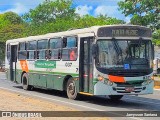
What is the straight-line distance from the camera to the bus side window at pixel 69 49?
773 inches

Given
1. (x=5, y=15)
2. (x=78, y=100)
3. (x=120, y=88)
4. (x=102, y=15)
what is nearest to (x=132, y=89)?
(x=120, y=88)

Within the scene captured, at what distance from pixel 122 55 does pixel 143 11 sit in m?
18.5

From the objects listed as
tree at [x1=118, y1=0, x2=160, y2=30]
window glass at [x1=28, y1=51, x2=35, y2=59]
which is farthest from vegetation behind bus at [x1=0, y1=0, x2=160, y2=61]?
window glass at [x1=28, y1=51, x2=35, y2=59]

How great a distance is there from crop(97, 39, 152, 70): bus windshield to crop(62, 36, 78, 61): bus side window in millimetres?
2009

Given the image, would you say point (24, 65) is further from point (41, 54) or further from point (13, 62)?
point (41, 54)

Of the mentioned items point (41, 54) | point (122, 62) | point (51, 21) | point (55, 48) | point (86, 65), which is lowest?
point (86, 65)

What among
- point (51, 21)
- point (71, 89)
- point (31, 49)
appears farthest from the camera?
point (51, 21)

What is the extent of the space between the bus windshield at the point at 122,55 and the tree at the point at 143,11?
1684 centimetres

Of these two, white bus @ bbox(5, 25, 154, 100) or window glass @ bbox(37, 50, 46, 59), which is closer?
white bus @ bbox(5, 25, 154, 100)

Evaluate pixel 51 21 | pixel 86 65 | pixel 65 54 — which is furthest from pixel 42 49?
pixel 51 21

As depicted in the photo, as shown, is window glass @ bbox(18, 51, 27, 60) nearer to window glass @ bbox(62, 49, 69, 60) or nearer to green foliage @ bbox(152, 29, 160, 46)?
window glass @ bbox(62, 49, 69, 60)

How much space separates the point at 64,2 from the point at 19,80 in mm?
51706

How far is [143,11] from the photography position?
35531 mm

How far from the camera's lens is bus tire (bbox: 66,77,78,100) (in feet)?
64.3
